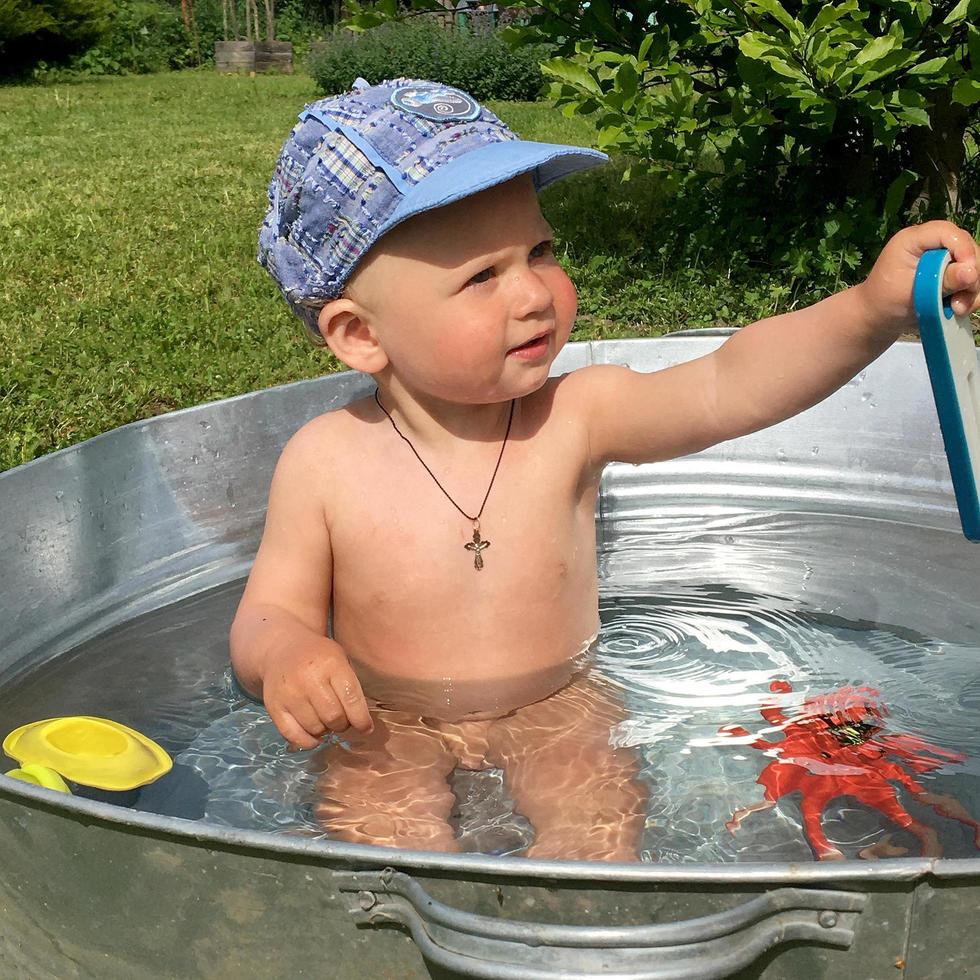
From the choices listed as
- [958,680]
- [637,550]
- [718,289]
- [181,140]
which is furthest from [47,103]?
[958,680]

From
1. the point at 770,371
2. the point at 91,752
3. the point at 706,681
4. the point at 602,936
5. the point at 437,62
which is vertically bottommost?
the point at 437,62

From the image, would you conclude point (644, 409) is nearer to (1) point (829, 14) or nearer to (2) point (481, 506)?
(2) point (481, 506)

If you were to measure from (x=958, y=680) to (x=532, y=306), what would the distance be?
893mm

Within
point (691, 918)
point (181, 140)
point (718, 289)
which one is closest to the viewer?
point (691, 918)

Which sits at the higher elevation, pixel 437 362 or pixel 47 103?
pixel 437 362

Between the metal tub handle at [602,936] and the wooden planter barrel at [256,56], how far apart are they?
Answer: 47.2ft

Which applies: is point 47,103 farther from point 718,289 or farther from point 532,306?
point 532,306

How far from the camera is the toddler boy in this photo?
5.00 ft

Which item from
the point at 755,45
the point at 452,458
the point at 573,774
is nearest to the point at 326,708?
the point at 573,774

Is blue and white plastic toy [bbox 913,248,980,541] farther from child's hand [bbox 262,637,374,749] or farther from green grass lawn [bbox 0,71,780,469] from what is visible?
green grass lawn [bbox 0,71,780,469]

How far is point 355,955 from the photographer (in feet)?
3.49

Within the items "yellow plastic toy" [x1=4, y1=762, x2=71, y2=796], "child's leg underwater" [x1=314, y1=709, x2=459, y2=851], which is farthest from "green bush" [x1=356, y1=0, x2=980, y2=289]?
"yellow plastic toy" [x1=4, y1=762, x2=71, y2=796]

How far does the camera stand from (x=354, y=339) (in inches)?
66.2

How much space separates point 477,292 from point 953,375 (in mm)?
570
